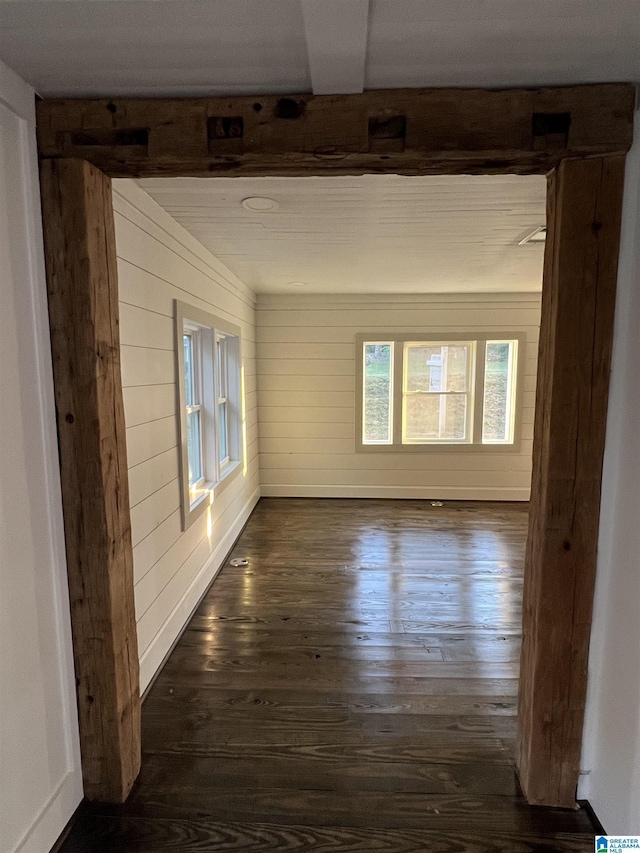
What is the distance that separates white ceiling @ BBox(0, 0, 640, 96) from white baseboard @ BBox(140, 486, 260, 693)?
7.43ft

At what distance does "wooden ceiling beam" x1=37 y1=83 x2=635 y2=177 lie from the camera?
4.34 feet

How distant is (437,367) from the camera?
17.6 ft

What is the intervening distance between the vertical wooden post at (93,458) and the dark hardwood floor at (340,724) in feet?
0.96

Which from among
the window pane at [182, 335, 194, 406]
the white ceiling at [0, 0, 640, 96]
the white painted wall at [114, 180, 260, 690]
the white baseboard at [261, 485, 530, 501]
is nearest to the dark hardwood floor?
the white painted wall at [114, 180, 260, 690]

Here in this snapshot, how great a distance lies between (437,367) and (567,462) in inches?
160

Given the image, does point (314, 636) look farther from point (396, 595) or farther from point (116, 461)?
point (116, 461)

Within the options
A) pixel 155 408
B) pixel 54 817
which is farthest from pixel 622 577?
pixel 155 408

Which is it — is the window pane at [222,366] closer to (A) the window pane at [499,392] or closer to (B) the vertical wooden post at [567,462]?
(A) the window pane at [499,392]

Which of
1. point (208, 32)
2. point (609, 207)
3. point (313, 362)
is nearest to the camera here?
point (208, 32)

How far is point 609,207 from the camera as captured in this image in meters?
1.37

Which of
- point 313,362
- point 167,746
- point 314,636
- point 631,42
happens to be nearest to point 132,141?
point 631,42

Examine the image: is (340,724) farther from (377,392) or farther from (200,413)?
(377,392)

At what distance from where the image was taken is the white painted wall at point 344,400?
5.17m

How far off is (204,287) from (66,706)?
2.49 meters
